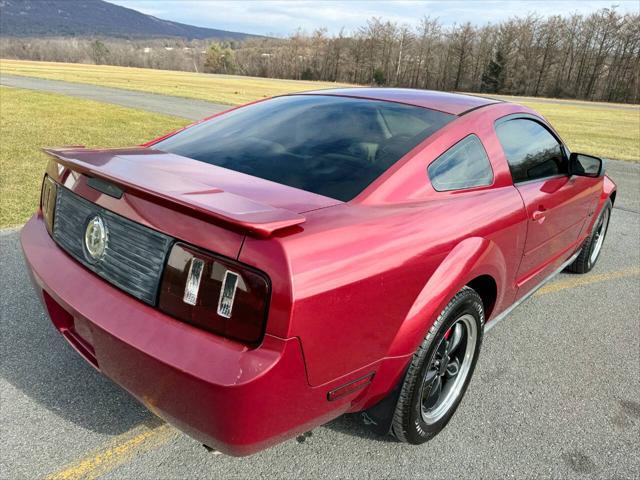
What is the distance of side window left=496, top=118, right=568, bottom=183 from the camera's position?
2.68 m

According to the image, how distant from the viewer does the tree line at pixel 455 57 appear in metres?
63.9

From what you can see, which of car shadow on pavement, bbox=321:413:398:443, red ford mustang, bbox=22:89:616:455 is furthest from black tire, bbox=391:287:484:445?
car shadow on pavement, bbox=321:413:398:443

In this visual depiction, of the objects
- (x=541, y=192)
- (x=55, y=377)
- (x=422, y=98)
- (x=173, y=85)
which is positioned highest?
(x=422, y=98)

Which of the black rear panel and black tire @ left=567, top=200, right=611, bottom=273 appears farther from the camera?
black tire @ left=567, top=200, right=611, bottom=273

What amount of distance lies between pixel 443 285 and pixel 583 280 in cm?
299

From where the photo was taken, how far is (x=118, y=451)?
6.54 feet

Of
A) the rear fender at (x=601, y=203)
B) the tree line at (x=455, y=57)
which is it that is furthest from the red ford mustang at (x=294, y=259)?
the tree line at (x=455, y=57)

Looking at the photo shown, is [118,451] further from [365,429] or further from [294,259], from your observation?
[294,259]

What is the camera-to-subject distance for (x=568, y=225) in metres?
3.29

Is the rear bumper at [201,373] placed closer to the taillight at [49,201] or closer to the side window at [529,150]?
the taillight at [49,201]

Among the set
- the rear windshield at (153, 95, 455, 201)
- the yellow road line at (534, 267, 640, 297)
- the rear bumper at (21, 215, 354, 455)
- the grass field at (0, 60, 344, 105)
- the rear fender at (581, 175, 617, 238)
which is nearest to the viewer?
the rear bumper at (21, 215, 354, 455)

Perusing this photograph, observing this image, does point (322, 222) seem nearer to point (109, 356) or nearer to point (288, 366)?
point (288, 366)

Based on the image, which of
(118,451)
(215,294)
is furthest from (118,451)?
(215,294)

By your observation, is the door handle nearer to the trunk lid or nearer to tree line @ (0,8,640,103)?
the trunk lid
